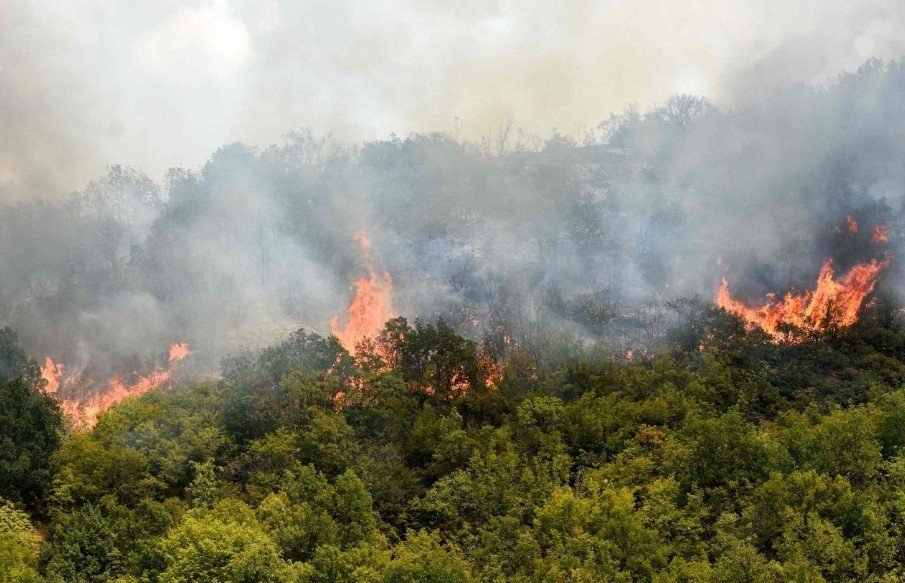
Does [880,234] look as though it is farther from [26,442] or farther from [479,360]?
[26,442]

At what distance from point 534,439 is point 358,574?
2557cm

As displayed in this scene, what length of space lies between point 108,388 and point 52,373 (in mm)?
9272

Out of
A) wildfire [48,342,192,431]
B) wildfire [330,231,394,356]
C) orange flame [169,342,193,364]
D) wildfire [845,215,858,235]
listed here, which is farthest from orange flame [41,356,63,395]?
wildfire [845,215,858,235]

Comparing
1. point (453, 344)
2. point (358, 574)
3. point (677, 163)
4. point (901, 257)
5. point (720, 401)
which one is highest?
point (677, 163)

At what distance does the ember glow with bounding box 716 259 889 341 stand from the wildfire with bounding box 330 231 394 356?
138ft

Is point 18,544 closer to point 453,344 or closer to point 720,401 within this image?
point 453,344

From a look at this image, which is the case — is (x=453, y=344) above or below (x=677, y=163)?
below

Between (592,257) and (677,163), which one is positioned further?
(677,163)

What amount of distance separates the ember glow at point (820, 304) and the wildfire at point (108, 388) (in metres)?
66.5

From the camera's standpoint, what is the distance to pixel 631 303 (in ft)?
386

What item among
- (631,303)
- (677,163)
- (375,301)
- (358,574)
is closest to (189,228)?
(375,301)

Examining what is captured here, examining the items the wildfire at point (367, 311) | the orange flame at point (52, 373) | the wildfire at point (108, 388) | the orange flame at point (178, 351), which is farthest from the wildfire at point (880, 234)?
the orange flame at point (52, 373)

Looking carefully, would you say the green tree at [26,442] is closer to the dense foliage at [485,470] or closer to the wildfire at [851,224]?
the dense foliage at [485,470]

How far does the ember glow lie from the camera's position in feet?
355
